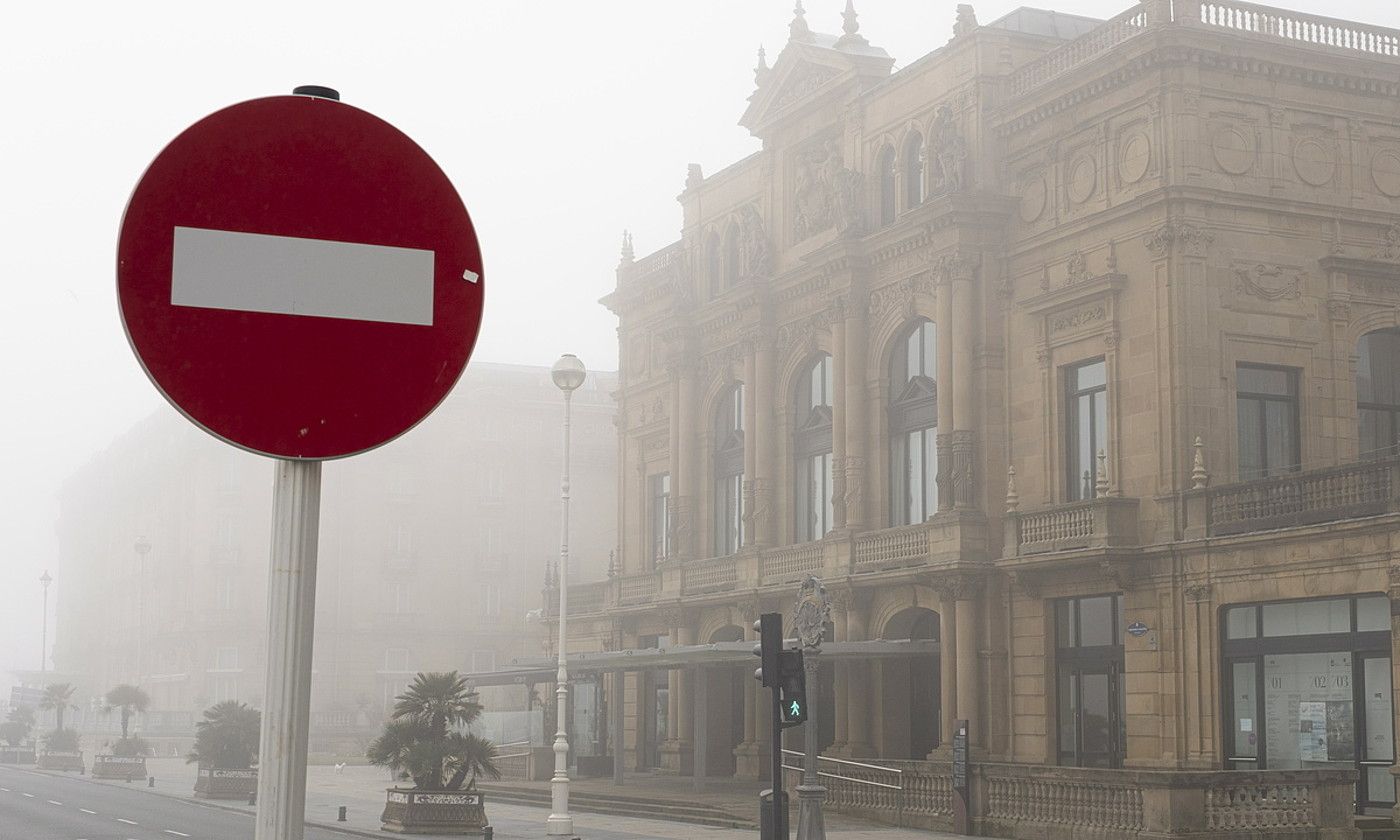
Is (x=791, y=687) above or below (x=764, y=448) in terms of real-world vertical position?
below

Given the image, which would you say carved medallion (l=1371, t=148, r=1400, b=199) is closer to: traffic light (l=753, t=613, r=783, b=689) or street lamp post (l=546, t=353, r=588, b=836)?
street lamp post (l=546, t=353, r=588, b=836)

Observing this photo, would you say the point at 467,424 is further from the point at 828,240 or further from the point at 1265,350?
the point at 1265,350

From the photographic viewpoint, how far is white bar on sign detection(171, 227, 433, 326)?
304 cm

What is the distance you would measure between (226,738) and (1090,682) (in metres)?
26.9

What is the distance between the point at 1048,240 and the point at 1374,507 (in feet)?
39.0

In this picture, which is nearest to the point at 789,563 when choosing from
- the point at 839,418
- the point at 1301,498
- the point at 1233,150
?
the point at 839,418

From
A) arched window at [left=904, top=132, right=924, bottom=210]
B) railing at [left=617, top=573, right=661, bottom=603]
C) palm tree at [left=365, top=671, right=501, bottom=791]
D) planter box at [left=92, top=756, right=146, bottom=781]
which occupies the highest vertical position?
arched window at [left=904, top=132, right=924, bottom=210]

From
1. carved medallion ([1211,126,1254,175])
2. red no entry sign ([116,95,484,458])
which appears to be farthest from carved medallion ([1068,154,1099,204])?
red no entry sign ([116,95,484,458])

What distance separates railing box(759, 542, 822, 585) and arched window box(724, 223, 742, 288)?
31.6 feet

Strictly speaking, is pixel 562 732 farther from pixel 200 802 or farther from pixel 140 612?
pixel 140 612

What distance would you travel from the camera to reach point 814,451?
51.7 m

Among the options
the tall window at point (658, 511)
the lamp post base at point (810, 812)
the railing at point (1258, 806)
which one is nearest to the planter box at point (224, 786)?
the tall window at point (658, 511)

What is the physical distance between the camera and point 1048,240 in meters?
42.2

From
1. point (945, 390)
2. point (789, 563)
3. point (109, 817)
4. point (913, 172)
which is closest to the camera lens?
point (109, 817)
